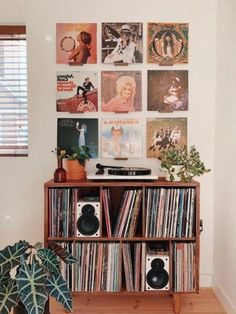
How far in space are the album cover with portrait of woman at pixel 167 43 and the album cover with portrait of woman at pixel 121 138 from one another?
1.54 feet

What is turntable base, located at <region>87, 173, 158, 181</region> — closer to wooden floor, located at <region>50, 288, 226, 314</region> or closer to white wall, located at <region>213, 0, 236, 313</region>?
white wall, located at <region>213, 0, 236, 313</region>

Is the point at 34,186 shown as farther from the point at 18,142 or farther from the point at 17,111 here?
the point at 17,111

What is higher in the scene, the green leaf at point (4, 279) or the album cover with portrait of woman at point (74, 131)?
the album cover with portrait of woman at point (74, 131)

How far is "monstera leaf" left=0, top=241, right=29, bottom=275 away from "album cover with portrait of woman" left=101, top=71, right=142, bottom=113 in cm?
115

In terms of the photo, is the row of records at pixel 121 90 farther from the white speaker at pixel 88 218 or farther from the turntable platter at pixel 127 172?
the white speaker at pixel 88 218

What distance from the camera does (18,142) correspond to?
235 cm

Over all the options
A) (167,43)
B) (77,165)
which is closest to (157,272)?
(77,165)

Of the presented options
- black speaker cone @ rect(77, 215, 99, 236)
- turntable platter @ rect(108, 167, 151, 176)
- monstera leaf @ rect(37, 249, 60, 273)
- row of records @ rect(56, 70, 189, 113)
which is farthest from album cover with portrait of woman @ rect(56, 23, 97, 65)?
monstera leaf @ rect(37, 249, 60, 273)

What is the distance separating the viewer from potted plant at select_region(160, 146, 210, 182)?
1959mm

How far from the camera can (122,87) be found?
2242mm

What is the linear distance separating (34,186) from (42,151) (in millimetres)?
260

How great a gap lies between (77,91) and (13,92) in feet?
1.61

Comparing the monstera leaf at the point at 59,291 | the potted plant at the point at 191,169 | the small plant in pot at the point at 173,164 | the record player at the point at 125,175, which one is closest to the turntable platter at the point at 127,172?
the record player at the point at 125,175

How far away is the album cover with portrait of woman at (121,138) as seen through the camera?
225 centimetres
